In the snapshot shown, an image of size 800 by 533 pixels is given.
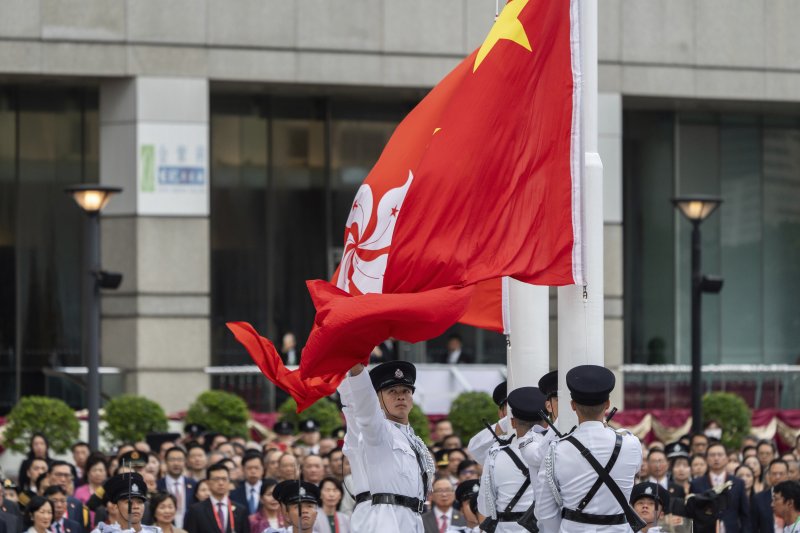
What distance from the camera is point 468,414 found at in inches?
990

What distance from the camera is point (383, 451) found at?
33.7 feet

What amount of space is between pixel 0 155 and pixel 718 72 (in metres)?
13.4

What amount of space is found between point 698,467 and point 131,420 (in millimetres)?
8773

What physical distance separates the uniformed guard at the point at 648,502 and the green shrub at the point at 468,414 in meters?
11.4

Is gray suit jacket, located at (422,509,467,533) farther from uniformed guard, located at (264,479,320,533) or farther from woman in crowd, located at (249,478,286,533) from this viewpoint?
uniformed guard, located at (264,479,320,533)

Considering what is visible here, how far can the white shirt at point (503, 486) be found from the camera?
464 inches

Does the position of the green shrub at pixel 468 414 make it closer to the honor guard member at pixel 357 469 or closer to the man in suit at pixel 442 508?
the man in suit at pixel 442 508

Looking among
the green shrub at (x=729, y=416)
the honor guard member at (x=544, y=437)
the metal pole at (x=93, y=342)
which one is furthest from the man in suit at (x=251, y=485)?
the green shrub at (x=729, y=416)

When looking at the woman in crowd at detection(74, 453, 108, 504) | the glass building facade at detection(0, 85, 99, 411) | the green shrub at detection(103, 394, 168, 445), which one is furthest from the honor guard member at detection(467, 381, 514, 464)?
the glass building facade at detection(0, 85, 99, 411)

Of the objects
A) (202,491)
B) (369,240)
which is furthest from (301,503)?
(202,491)

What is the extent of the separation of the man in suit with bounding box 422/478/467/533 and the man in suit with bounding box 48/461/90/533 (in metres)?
3.11

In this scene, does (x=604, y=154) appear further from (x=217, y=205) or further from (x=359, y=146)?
(x=217, y=205)

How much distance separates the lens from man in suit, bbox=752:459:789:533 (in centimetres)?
1803

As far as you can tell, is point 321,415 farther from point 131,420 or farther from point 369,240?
point 369,240
